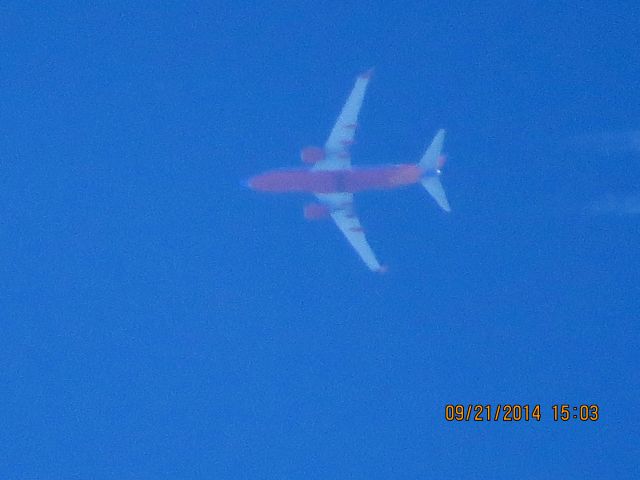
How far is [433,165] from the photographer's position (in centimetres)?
845

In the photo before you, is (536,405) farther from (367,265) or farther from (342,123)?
(342,123)

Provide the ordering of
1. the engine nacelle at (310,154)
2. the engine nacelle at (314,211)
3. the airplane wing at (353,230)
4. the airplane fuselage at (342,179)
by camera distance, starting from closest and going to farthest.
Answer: the engine nacelle at (310,154), the airplane fuselage at (342,179), the engine nacelle at (314,211), the airplane wing at (353,230)

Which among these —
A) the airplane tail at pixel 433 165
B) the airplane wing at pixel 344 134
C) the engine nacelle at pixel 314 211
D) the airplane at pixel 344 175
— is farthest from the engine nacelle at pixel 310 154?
the airplane tail at pixel 433 165

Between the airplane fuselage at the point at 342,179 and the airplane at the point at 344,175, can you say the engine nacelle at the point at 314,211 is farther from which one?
the airplane fuselage at the point at 342,179

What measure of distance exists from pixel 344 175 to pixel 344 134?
581mm

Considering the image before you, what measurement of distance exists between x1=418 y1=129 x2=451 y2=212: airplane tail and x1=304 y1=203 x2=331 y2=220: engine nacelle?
1.49m

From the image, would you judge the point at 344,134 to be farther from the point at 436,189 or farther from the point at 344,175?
the point at 436,189

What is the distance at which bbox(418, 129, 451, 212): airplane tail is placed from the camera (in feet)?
27.6

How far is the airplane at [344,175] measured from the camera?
26.8 feet

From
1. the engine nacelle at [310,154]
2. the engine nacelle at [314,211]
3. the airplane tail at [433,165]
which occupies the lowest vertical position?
the engine nacelle at [314,211]

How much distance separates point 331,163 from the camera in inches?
330

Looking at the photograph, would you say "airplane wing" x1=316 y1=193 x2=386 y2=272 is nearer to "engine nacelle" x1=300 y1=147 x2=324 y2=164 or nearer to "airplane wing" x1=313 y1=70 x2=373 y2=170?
"airplane wing" x1=313 y1=70 x2=373 y2=170

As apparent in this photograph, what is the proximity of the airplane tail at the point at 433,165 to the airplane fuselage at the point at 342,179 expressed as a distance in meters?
0.11

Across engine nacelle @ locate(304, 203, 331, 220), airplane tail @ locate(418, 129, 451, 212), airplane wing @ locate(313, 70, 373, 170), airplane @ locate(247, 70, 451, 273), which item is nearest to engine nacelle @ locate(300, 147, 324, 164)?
airplane @ locate(247, 70, 451, 273)
